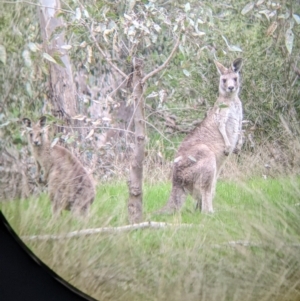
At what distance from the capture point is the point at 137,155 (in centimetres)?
138

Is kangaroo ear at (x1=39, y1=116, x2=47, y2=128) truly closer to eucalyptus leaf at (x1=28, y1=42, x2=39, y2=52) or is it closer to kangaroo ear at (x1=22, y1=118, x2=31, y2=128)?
kangaroo ear at (x1=22, y1=118, x2=31, y2=128)

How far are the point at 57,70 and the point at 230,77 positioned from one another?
434mm

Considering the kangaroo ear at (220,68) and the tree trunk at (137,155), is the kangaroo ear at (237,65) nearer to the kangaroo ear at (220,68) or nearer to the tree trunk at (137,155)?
the kangaroo ear at (220,68)

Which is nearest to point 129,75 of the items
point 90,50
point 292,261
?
point 90,50

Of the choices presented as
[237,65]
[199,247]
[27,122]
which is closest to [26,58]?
[27,122]

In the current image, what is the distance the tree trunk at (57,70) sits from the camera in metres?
1.38

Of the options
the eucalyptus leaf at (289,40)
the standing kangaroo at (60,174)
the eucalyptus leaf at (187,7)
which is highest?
the eucalyptus leaf at (187,7)

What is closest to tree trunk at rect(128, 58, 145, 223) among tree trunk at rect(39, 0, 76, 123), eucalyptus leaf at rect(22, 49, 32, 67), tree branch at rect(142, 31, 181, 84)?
tree branch at rect(142, 31, 181, 84)

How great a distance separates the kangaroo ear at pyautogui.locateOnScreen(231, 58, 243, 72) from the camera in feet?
4.38

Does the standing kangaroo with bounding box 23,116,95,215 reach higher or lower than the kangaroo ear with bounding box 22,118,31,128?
lower

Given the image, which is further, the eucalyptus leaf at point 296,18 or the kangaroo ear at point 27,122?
the kangaroo ear at point 27,122

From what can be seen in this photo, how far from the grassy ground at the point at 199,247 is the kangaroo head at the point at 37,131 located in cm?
15

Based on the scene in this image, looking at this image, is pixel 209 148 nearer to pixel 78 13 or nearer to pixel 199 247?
pixel 199 247

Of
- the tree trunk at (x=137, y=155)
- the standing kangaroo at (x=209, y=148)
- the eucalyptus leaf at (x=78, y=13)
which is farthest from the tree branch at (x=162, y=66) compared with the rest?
the eucalyptus leaf at (x=78, y=13)
